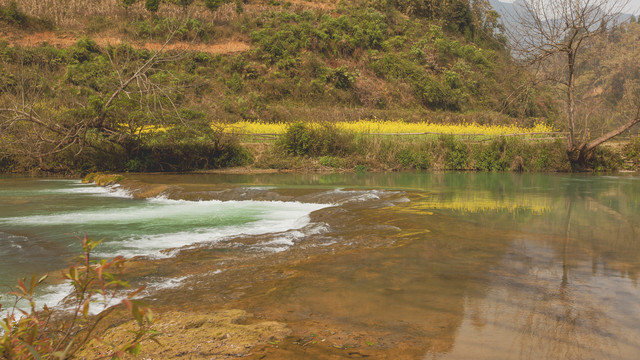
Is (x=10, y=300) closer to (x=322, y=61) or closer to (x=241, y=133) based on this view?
(x=241, y=133)

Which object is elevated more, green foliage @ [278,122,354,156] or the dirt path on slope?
the dirt path on slope

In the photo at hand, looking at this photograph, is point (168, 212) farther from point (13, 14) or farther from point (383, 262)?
point (13, 14)

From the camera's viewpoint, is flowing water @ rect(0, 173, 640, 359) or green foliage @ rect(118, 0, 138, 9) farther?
green foliage @ rect(118, 0, 138, 9)

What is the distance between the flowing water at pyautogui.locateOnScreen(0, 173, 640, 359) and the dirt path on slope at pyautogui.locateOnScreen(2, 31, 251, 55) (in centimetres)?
2339

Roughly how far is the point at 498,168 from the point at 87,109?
16253 mm

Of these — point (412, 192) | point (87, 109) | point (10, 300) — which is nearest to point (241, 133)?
point (87, 109)

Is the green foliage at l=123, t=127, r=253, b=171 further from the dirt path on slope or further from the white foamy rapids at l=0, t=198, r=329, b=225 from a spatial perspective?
the dirt path on slope

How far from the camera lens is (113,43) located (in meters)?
31.6

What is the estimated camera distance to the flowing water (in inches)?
129

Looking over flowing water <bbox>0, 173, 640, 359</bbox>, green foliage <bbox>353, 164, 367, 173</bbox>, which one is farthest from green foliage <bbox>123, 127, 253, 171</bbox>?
flowing water <bbox>0, 173, 640, 359</bbox>

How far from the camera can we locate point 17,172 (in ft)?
60.6

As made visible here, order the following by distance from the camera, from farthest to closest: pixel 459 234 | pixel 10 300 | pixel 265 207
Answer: pixel 265 207, pixel 459 234, pixel 10 300

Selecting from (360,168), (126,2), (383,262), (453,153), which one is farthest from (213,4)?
(383,262)

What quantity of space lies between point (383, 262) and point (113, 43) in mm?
32096
